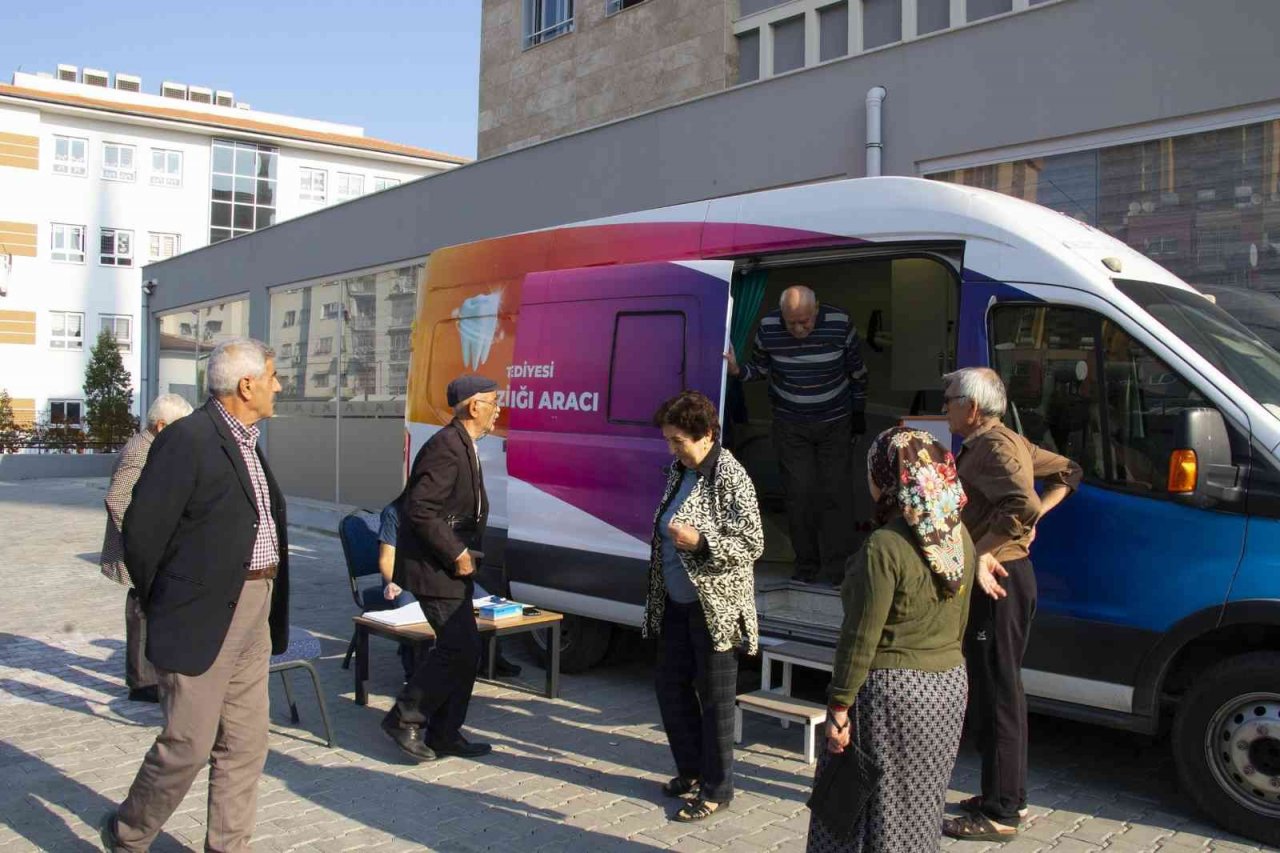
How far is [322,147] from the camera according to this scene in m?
46.9

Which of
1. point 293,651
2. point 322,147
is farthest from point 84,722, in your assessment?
point 322,147

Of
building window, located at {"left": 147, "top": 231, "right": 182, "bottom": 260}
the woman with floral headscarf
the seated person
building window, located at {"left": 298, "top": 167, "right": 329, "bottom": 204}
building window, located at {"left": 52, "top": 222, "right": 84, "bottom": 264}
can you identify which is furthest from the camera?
building window, located at {"left": 298, "top": 167, "right": 329, "bottom": 204}

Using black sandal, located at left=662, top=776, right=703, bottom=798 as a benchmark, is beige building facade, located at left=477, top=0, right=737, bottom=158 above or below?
above

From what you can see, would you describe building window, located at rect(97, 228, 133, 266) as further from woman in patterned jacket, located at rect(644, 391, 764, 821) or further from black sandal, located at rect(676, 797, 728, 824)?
black sandal, located at rect(676, 797, 728, 824)

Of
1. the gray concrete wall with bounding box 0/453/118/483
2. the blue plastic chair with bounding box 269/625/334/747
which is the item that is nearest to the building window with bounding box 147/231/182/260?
the gray concrete wall with bounding box 0/453/118/483

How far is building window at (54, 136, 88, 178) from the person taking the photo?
4247 centimetres

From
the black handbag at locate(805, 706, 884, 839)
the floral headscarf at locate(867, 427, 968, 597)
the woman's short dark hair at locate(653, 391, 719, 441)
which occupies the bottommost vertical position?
the black handbag at locate(805, 706, 884, 839)

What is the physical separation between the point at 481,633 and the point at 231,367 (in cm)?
263

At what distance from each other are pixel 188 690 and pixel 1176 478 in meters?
3.77

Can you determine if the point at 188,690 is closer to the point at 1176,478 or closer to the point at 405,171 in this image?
the point at 1176,478

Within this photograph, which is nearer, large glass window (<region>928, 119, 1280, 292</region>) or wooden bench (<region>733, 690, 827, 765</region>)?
wooden bench (<region>733, 690, 827, 765</region>)

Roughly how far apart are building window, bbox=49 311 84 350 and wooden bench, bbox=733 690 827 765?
43442 mm

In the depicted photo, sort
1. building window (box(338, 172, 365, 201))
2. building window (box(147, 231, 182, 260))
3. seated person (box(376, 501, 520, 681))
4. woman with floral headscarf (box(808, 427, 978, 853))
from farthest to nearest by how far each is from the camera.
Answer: building window (box(338, 172, 365, 201)) < building window (box(147, 231, 182, 260)) < seated person (box(376, 501, 520, 681)) < woman with floral headscarf (box(808, 427, 978, 853))

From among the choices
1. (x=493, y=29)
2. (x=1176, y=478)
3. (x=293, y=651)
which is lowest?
(x=293, y=651)
